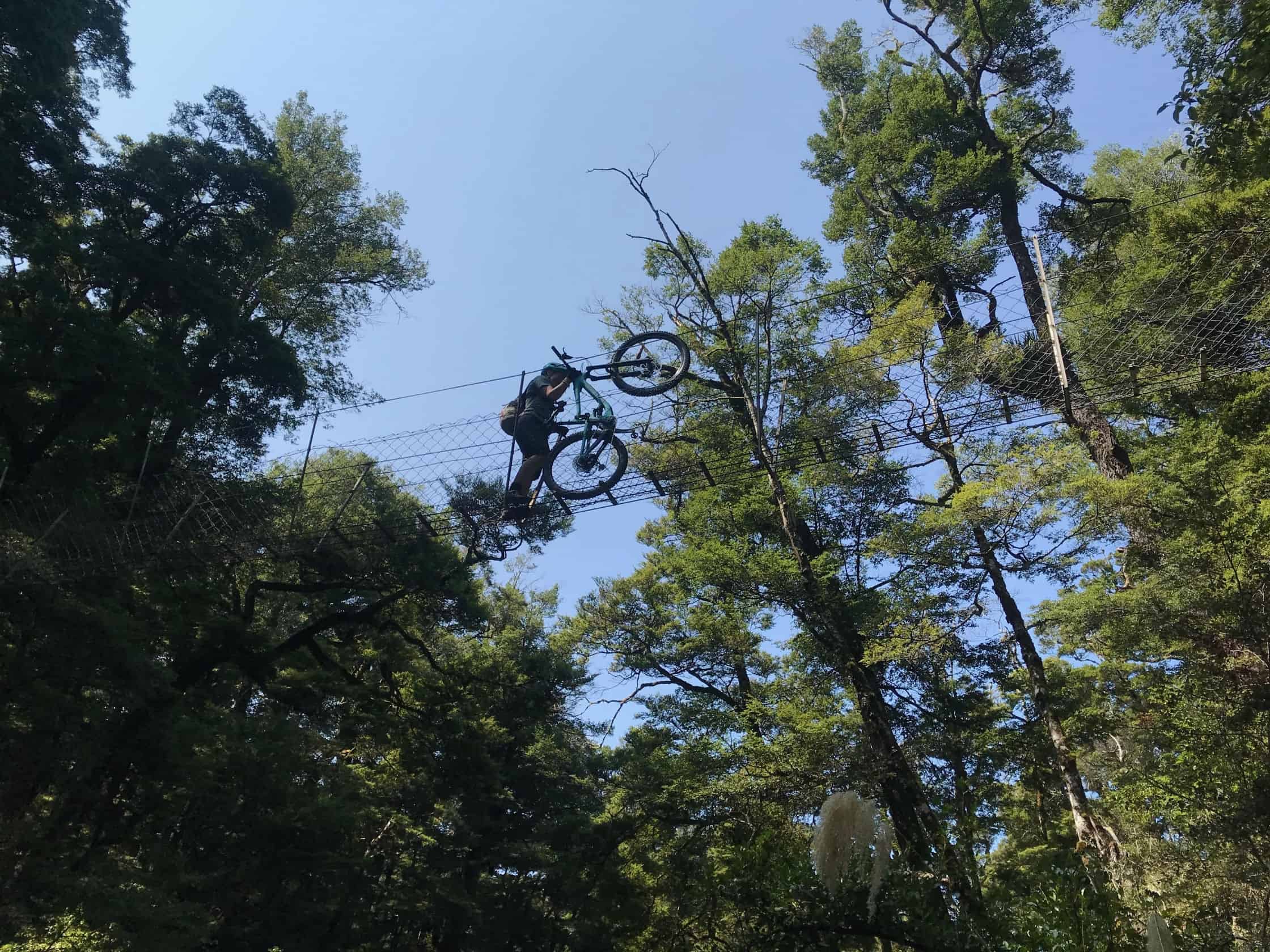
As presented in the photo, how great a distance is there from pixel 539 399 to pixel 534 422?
174mm

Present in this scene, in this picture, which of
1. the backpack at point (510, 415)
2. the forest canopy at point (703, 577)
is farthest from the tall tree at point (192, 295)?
the backpack at point (510, 415)

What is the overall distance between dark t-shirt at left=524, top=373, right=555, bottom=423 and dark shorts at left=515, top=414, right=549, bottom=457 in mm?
53

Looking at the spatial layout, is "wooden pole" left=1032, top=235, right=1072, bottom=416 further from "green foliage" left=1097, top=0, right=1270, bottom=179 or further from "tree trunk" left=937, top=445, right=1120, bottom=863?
"tree trunk" left=937, top=445, right=1120, bottom=863

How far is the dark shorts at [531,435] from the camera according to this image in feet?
17.2

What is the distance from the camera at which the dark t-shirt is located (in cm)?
532

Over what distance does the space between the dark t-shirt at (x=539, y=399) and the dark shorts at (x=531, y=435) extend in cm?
5

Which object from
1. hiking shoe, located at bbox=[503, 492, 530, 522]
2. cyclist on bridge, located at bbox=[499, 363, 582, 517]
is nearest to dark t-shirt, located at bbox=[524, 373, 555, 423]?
cyclist on bridge, located at bbox=[499, 363, 582, 517]

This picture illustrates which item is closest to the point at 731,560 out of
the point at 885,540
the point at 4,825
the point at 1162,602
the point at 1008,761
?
the point at 885,540

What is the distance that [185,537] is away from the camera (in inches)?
226

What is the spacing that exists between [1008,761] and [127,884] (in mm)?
6841

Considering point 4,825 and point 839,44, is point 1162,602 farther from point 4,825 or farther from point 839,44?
point 839,44

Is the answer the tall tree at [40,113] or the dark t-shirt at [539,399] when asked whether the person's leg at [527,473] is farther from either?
the tall tree at [40,113]

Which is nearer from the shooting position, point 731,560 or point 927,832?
point 927,832

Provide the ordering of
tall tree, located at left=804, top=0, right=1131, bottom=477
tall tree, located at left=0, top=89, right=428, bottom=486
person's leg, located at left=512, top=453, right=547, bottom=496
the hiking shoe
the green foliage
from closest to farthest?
1. the green foliage
2. the hiking shoe
3. person's leg, located at left=512, top=453, right=547, bottom=496
4. tall tree, located at left=0, top=89, right=428, bottom=486
5. tall tree, located at left=804, top=0, right=1131, bottom=477
